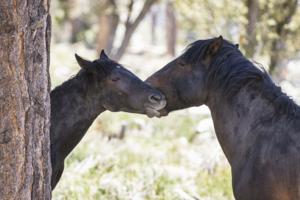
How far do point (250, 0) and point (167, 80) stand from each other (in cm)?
659

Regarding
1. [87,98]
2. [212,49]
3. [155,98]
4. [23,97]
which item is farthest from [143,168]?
[23,97]

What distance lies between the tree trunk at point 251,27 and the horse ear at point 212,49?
6.08 m

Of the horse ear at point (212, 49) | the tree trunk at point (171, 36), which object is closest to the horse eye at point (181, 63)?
the horse ear at point (212, 49)

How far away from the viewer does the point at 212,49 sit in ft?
18.4

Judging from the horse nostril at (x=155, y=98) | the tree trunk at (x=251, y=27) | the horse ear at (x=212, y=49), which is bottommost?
the horse nostril at (x=155, y=98)

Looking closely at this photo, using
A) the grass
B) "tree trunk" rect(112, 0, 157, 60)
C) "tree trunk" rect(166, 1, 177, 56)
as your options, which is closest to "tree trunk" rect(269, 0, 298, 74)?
the grass

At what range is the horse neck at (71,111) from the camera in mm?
5977

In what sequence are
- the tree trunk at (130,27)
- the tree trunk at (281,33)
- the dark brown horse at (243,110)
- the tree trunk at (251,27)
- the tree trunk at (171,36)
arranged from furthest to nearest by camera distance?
the tree trunk at (171,36), the tree trunk at (130,27), the tree trunk at (281,33), the tree trunk at (251,27), the dark brown horse at (243,110)

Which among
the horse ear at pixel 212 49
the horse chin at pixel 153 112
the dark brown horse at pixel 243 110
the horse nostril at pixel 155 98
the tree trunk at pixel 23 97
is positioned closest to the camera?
the tree trunk at pixel 23 97

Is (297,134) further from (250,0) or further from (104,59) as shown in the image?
(250,0)

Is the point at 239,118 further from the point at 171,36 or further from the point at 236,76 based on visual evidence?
the point at 171,36

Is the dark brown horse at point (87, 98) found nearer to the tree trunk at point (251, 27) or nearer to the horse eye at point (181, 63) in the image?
the horse eye at point (181, 63)

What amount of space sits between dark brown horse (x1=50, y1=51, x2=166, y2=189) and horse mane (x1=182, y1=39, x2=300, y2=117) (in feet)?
2.16

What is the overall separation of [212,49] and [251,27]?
6410mm
